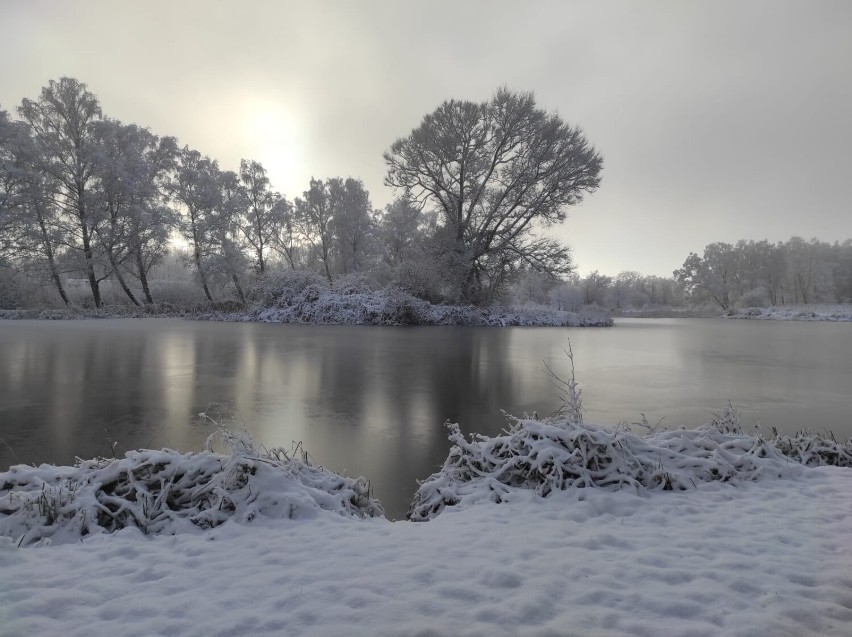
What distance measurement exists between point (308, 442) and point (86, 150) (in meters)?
29.0

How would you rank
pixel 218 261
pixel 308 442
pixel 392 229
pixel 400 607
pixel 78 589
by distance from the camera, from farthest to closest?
pixel 392 229 < pixel 218 261 < pixel 308 442 < pixel 78 589 < pixel 400 607

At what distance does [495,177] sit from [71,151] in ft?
79.1

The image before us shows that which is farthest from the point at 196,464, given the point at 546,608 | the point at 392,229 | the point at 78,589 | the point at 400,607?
the point at 392,229

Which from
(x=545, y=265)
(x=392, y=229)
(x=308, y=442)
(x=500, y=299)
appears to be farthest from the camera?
(x=392, y=229)

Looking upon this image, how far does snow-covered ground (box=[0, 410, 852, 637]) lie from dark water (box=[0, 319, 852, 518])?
0.85 m

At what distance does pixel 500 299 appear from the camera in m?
26.7

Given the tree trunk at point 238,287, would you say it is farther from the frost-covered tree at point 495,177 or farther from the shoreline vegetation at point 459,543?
the shoreline vegetation at point 459,543

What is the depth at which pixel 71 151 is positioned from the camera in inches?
1000

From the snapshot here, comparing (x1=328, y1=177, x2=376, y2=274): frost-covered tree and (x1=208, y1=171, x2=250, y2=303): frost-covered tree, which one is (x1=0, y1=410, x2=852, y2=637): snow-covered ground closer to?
(x1=208, y1=171, x2=250, y2=303): frost-covered tree

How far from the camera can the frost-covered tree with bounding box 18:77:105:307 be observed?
24547 mm

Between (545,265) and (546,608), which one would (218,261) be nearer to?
(545,265)

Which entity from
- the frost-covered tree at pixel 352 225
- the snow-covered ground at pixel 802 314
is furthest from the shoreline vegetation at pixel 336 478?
the snow-covered ground at pixel 802 314

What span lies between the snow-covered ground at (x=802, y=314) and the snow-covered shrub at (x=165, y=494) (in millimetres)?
47132

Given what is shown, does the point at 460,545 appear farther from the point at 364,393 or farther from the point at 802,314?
the point at 802,314
